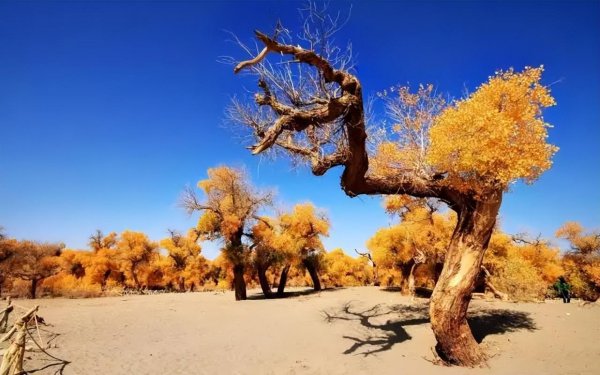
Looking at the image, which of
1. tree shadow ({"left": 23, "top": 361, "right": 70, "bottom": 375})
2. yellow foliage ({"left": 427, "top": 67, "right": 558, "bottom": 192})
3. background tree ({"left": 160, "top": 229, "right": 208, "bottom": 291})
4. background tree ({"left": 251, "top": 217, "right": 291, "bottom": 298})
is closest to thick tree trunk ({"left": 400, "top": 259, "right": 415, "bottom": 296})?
background tree ({"left": 251, "top": 217, "right": 291, "bottom": 298})

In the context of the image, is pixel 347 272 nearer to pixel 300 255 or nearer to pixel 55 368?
pixel 300 255

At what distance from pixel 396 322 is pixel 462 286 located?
5.16m

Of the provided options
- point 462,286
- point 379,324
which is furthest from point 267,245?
point 462,286

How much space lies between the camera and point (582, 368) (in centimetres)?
839

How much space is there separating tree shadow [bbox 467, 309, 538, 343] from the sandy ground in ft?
0.11

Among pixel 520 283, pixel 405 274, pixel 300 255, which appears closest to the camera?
pixel 520 283

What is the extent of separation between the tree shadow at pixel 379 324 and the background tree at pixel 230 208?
341 inches

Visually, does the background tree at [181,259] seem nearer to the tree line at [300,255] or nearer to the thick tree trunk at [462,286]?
the tree line at [300,255]

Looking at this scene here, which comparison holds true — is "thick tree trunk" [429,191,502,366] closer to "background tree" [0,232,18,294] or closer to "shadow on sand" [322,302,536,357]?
"shadow on sand" [322,302,536,357]

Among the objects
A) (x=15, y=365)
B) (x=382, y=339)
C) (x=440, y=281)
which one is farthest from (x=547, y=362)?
(x=15, y=365)

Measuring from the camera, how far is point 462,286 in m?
9.71

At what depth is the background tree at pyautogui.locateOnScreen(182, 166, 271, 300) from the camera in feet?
75.7

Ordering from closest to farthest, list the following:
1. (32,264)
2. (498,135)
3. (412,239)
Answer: (498,135) < (412,239) < (32,264)

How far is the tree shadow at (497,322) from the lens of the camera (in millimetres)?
11641
